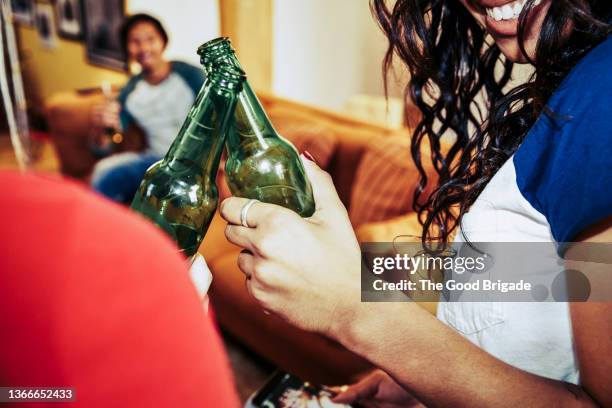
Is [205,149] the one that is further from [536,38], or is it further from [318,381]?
[318,381]

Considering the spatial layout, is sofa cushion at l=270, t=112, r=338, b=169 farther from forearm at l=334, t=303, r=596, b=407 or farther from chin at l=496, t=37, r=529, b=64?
forearm at l=334, t=303, r=596, b=407

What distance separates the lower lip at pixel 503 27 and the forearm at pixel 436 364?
1.24 feet

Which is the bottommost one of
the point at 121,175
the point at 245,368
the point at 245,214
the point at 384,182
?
the point at 245,368

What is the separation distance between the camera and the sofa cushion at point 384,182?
6.27 ft

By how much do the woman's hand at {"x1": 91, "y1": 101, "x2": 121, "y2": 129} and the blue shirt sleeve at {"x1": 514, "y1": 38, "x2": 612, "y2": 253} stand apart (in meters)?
2.57

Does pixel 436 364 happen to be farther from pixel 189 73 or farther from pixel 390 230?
pixel 189 73

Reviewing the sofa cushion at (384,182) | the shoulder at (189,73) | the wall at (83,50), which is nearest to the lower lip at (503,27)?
the sofa cushion at (384,182)

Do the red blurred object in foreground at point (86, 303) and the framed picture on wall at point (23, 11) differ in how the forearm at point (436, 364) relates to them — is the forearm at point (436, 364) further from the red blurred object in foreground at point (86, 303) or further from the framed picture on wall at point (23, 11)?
the framed picture on wall at point (23, 11)

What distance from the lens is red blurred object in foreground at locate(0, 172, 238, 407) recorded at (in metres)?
0.21

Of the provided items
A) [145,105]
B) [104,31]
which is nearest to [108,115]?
[145,105]

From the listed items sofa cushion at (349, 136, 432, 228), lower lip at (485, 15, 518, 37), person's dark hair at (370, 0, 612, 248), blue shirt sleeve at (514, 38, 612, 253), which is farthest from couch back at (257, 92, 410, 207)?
blue shirt sleeve at (514, 38, 612, 253)

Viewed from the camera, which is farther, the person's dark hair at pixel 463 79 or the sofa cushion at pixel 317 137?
the sofa cushion at pixel 317 137

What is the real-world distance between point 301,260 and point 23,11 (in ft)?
20.6

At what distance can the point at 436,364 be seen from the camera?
53 centimetres
